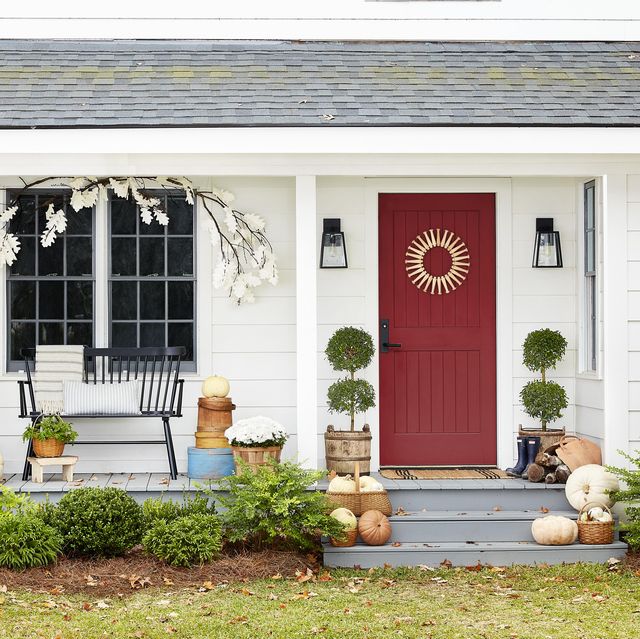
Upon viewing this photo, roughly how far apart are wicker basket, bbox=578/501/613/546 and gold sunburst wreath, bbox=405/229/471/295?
2182mm

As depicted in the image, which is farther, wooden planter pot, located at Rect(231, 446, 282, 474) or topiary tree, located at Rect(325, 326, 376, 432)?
topiary tree, located at Rect(325, 326, 376, 432)

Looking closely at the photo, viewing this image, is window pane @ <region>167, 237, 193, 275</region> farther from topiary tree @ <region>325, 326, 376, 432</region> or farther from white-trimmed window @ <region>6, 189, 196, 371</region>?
topiary tree @ <region>325, 326, 376, 432</region>

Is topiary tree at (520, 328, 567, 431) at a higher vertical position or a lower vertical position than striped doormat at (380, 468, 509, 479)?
higher

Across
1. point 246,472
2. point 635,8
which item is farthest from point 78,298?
point 635,8

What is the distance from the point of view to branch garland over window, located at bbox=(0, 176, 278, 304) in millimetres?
7801

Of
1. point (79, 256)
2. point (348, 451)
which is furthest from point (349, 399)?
point (79, 256)

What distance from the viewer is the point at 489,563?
6.73 meters

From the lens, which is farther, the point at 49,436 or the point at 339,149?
the point at 49,436

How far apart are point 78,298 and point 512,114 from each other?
3.45 m

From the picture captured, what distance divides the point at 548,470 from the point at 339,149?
8.63ft

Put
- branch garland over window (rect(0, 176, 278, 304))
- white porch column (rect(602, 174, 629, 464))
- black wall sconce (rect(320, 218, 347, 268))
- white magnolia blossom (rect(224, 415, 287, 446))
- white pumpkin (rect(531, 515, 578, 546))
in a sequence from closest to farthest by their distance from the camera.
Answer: white pumpkin (rect(531, 515, 578, 546)) < white magnolia blossom (rect(224, 415, 287, 446)) < white porch column (rect(602, 174, 629, 464)) < branch garland over window (rect(0, 176, 278, 304)) < black wall sconce (rect(320, 218, 347, 268))

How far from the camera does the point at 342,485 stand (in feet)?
22.9

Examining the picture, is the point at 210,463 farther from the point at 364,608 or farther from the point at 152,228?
the point at 364,608

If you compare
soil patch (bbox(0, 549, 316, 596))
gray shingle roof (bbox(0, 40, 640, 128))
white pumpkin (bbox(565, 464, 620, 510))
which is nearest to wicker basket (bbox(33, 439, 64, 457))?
soil patch (bbox(0, 549, 316, 596))
